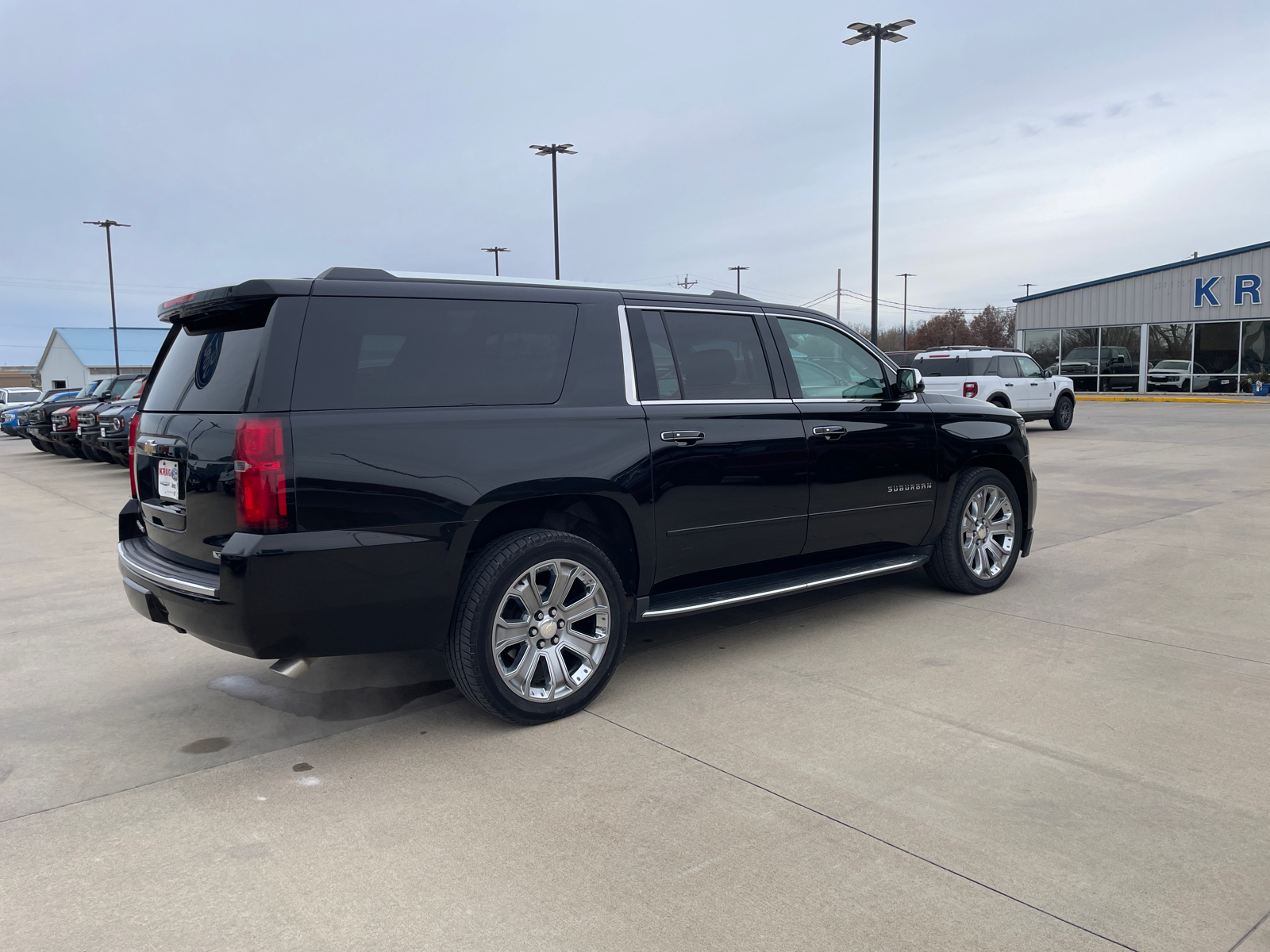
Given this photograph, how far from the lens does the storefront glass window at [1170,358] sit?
3697 centimetres

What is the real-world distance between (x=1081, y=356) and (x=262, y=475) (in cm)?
4160

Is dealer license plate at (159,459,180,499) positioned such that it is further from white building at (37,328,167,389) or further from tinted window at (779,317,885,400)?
white building at (37,328,167,389)

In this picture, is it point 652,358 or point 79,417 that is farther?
point 79,417

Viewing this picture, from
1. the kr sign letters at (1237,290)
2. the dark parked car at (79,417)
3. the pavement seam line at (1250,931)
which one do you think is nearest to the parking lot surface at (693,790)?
the pavement seam line at (1250,931)

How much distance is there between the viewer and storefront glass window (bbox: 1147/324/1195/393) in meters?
37.0

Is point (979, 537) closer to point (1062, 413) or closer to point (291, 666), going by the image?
point (291, 666)

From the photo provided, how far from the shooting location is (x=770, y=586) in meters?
5.05

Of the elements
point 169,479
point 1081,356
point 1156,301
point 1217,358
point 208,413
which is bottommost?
point 169,479

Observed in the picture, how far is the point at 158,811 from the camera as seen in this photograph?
3.44m

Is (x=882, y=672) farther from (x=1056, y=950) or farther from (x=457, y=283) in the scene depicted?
(x=457, y=283)

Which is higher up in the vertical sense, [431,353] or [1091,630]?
[431,353]

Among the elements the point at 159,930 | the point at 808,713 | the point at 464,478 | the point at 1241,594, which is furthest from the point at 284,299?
the point at 1241,594

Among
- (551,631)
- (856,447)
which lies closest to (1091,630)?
(856,447)

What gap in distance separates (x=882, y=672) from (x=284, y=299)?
10.5ft
